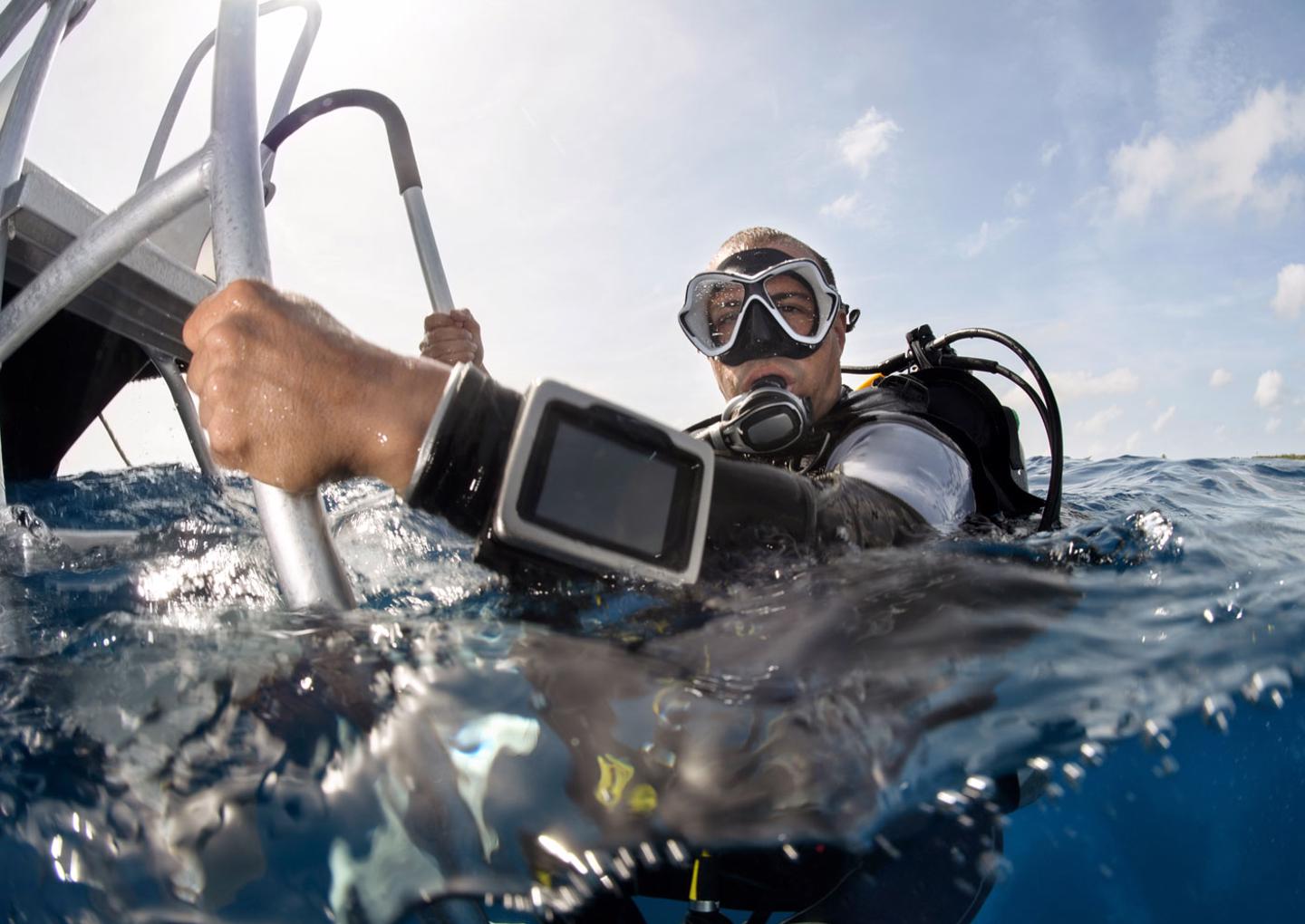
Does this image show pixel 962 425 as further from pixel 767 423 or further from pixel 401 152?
pixel 401 152

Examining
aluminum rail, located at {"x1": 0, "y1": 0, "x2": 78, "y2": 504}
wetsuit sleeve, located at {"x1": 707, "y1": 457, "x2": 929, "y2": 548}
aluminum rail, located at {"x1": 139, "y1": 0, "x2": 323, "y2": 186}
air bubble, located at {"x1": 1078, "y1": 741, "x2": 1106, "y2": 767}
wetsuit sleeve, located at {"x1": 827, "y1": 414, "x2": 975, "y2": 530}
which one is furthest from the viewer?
aluminum rail, located at {"x1": 139, "y1": 0, "x2": 323, "y2": 186}

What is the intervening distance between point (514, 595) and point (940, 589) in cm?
106

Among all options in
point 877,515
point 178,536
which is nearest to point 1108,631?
point 877,515

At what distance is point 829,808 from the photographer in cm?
138

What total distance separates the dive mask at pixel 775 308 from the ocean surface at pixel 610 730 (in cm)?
105

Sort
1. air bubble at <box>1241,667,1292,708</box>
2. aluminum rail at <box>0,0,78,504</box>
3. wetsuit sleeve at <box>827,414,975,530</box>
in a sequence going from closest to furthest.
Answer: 1. wetsuit sleeve at <box>827,414,975,530</box>
2. air bubble at <box>1241,667,1292,708</box>
3. aluminum rail at <box>0,0,78,504</box>

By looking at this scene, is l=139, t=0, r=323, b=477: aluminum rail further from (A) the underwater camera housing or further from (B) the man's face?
(A) the underwater camera housing

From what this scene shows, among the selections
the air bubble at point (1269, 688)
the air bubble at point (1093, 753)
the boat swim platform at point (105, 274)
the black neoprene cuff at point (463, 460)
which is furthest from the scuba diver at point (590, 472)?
the boat swim platform at point (105, 274)

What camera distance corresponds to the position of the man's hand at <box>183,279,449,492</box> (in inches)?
45.1

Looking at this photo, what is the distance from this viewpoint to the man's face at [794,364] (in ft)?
9.89

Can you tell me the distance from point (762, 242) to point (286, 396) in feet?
8.67

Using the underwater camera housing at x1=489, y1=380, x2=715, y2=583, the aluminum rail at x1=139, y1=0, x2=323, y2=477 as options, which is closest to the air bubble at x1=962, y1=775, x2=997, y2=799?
the underwater camera housing at x1=489, y1=380, x2=715, y2=583

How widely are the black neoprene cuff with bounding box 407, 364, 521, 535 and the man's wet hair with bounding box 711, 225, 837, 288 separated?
7.66ft

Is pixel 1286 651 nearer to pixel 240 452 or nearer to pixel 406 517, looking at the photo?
pixel 240 452
